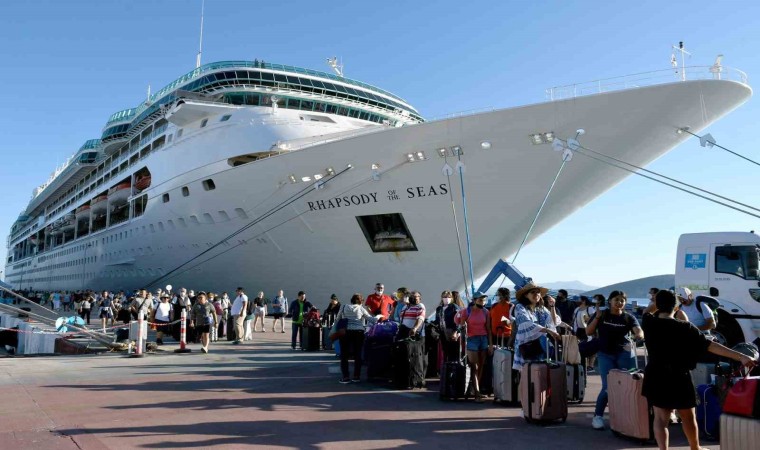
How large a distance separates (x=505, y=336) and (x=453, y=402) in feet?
4.67

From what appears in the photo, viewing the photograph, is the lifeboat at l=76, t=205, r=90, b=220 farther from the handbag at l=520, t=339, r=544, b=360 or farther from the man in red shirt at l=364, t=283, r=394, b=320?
the handbag at l=520, t=339, r=544, b=360

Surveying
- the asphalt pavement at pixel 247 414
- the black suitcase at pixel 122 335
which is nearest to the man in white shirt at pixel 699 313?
the asphalt pavement at pixel 247 414

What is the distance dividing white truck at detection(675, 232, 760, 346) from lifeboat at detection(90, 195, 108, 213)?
3177 cm

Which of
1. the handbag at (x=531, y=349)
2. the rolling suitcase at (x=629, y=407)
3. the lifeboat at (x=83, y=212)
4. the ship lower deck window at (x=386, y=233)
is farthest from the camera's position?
the lifeboat at (x=83, y=212)

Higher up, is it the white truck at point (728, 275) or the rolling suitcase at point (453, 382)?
the white truck at point (728, 275)

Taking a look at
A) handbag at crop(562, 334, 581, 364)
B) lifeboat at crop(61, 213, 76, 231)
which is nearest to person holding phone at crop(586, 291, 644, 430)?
handbag at crop(562, 334, 581, 364)

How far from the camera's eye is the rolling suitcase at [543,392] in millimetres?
5051

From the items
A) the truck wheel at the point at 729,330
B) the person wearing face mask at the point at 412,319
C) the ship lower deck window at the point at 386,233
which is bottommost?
the truck wheel at the point at 729,330

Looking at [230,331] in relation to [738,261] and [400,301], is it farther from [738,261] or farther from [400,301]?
[738,261]

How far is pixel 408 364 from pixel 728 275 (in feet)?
22.0

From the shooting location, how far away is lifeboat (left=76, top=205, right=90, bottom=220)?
3741 cm

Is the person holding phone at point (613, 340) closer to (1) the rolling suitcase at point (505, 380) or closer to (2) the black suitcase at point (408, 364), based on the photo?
(1) the rolling suitcase at point (505, 380)

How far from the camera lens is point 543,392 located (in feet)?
16.7

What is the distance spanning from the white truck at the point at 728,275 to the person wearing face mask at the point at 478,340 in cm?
490
